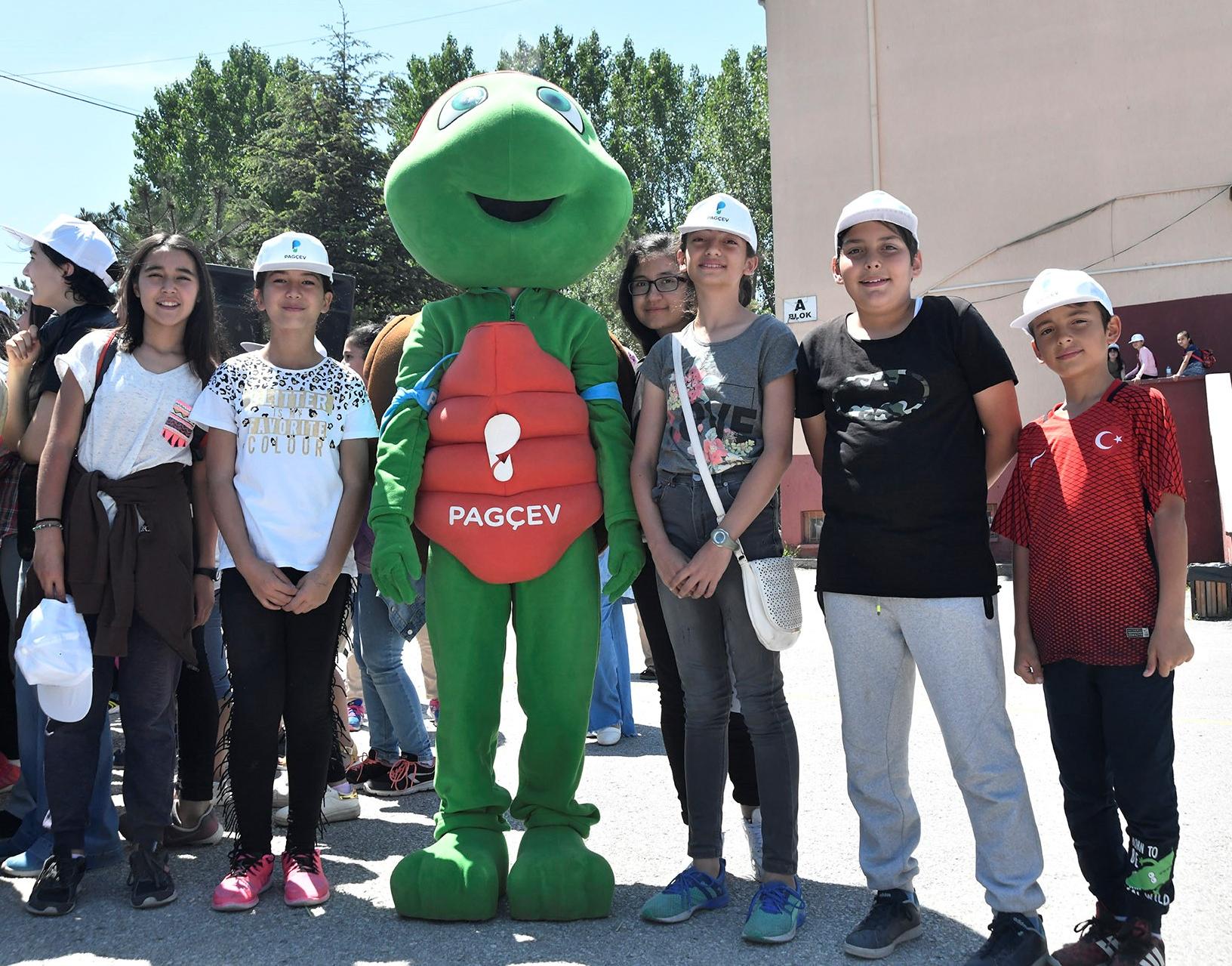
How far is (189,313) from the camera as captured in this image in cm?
380

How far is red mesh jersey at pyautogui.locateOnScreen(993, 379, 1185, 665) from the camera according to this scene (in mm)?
2943

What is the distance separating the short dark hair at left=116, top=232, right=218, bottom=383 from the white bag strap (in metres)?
1.57

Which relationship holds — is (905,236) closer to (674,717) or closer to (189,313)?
(674,717)

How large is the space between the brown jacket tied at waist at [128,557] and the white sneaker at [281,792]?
97 centimetres

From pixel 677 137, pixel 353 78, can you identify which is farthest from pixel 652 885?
pixel 677 137

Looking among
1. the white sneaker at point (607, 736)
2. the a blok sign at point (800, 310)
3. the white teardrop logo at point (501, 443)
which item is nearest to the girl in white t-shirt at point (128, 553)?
the white teardrop logo at point (501, 443)

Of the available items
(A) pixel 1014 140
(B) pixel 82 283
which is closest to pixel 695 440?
(B) pixel 82 283

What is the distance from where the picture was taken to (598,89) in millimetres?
37281

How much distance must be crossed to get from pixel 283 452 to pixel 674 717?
1543 millimetres

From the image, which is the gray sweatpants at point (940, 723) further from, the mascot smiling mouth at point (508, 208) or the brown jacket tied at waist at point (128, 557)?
the brown jacket tied at waist at point (128, 557)

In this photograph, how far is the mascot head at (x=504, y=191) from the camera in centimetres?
364

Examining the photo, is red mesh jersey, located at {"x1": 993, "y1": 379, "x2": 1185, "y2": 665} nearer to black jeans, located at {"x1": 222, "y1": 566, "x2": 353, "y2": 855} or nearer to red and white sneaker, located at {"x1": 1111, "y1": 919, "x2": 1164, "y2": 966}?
red and white sneaker, located at {"x1": 1111, "y1": 919, "x2": 1164, "y2": 966}

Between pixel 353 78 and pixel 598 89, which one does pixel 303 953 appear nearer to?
pixel 353 78

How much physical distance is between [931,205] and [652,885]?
12448 mm
